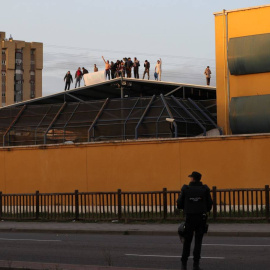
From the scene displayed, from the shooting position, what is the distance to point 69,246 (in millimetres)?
17516

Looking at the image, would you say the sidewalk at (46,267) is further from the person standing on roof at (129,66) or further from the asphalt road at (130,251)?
the person standing on roof at (129,66)

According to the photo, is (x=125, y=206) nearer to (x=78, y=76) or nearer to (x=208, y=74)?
(x=208, y=74)

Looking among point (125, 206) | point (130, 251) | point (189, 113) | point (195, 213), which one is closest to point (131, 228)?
point (125, 206)

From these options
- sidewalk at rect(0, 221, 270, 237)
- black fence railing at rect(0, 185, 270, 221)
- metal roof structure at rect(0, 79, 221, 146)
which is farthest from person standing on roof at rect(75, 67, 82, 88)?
sidewalk at rect(0, 221, 270, 237)

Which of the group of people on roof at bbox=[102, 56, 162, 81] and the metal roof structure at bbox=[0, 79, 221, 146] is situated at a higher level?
the group of people on roof at bbox=[102, 56, 162, 81]

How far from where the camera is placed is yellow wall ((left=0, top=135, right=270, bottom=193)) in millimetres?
31328

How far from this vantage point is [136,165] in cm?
3388

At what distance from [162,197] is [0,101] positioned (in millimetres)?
126994

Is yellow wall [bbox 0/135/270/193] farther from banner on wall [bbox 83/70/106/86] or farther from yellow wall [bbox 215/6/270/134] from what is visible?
banner on wall [bbox 83/70/106/86]

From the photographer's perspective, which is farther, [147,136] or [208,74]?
[208,74]

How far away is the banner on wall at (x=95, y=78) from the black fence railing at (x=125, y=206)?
24.4m

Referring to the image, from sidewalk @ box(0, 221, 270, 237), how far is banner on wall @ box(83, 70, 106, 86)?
27.2 meters

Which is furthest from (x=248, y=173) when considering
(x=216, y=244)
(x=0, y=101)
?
(x=0, y=101)

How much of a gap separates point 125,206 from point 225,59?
68.9 feet
